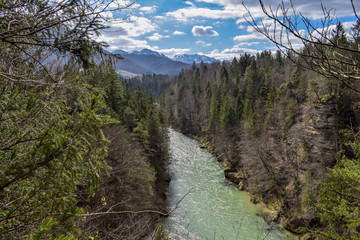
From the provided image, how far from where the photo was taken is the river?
48.8 feet

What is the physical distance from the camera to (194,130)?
49094mm

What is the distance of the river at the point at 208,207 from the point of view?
48.8ft

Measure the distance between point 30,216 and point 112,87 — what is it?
81.7ft

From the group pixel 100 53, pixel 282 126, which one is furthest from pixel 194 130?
pixel 100 53

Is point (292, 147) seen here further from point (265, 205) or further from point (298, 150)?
point (265, 205)

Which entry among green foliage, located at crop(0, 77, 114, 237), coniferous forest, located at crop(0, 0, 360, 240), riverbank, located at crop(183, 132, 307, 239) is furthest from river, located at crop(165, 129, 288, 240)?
green foliage, located at crop(0, 77, 114, 237)

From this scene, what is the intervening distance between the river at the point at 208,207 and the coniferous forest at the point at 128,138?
1.27m

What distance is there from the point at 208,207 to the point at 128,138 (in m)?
9.11

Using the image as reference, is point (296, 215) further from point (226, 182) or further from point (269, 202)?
point (226, 182)

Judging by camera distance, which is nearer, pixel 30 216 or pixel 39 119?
pixel 30 216

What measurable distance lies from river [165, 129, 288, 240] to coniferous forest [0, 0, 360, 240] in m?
1.27

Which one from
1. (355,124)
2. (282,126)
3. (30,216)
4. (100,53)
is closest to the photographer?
(30,216)

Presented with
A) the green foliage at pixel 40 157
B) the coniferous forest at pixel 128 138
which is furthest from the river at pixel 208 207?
the green foliage at pixel 40 157

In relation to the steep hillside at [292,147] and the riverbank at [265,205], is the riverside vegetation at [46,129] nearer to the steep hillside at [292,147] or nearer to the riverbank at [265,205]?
the steep hillside at [292,147]
